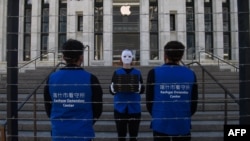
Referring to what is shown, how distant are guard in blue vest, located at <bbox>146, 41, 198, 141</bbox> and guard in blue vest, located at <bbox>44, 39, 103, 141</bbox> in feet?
2.00

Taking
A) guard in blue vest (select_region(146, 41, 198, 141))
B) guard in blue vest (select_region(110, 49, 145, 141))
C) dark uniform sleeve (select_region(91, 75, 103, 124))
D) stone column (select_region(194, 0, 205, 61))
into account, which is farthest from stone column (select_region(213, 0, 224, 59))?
dark uniform sleeve (select_region(91, 75, 103, 124))

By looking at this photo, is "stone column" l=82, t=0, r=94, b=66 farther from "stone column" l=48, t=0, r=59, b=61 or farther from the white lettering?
the white lettering

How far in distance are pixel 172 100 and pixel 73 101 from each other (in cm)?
100

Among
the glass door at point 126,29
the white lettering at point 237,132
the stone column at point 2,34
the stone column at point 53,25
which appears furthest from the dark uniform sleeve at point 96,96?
the stone column at point 2,34

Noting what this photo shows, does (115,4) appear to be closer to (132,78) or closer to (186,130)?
(132,78)

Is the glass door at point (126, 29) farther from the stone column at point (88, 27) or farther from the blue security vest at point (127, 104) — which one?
the blue security vest at point (127, 104)

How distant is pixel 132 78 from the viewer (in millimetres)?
5793

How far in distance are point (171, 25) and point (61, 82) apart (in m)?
20.0

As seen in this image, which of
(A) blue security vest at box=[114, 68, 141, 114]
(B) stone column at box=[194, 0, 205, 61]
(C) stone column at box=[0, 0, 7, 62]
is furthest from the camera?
(C) stone column at box=[0, 0, 7, 62]

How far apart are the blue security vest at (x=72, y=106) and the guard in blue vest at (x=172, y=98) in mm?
681

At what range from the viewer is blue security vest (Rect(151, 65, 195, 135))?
385 centimetres

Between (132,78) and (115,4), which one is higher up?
(115,4)

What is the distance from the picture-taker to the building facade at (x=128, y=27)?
882 inches

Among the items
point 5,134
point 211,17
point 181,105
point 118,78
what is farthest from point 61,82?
point 211,17
